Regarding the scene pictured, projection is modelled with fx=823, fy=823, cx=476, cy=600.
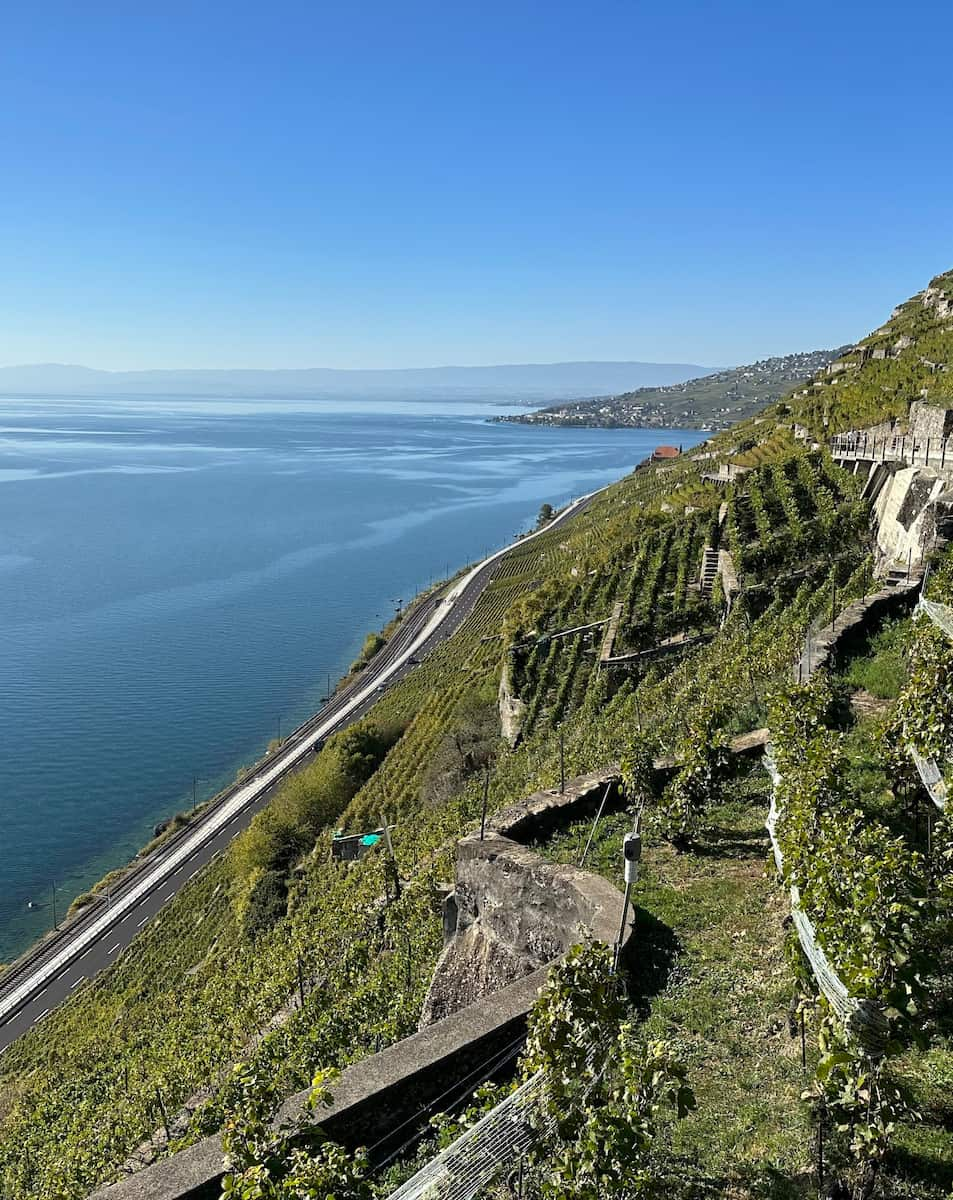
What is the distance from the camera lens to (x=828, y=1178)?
570 centimetres

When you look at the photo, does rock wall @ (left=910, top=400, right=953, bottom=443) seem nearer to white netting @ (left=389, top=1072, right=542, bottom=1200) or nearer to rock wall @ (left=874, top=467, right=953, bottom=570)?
rock wall @ (left=874, top=467, right=953, bottom=570)

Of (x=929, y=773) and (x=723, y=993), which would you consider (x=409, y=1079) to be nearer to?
(x=723, y=993)

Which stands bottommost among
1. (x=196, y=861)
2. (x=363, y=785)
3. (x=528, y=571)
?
(x=196, y=861)

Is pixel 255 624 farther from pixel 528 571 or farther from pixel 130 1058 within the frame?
pixel 130 1058

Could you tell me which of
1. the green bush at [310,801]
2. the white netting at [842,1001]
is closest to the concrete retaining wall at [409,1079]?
the white netting at [842,1001]

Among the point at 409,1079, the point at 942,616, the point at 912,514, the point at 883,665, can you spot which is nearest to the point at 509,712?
the point at 912,514

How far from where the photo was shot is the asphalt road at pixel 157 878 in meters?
37.8

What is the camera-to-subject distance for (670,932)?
985cm

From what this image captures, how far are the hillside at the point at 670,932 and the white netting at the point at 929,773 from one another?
4 centimetres

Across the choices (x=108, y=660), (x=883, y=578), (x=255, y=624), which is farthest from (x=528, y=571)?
(x=883, y=578)

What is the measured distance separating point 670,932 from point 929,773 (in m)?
3.48

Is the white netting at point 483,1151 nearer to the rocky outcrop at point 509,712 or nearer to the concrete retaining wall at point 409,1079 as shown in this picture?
the concrete retaining wall at point 409,1079

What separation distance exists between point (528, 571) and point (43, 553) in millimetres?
72147

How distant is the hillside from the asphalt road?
1.66 meters
